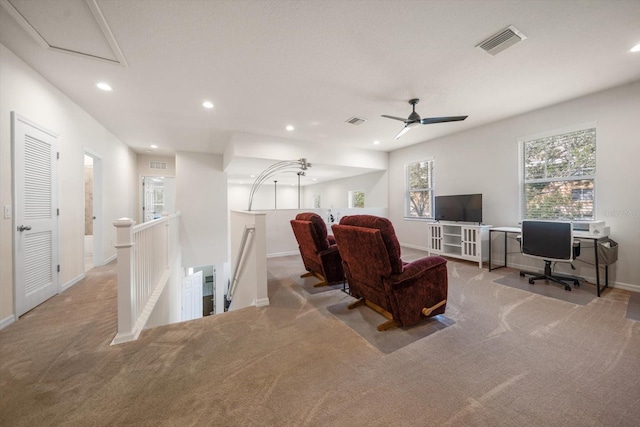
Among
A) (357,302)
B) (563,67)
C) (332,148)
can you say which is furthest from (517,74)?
(332,148)

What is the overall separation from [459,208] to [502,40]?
3347 millimetres

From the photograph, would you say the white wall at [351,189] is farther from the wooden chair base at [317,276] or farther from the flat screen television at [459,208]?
the wooden chair base at [317,276]

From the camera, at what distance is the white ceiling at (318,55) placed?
1977 millimetres

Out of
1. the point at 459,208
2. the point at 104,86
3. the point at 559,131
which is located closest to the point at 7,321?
the point at 104,86

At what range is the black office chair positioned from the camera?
317cm

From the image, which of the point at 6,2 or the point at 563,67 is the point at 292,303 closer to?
the point at 6,2

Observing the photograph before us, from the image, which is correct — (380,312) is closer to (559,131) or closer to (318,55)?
(318,55)

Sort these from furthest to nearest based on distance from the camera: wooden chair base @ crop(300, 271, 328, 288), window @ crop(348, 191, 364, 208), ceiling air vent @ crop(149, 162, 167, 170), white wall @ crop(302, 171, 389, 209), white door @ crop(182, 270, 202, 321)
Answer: window @ crop(348, 191, 364, 208) < white wall @ crop(302, 171, 389, 209) < ceiling air vent @ crop(149, 162, 167, 170) < white door @ crop(182, 270, 202, 321) < wooden chair base @ crop(300, 271, 328, 288)

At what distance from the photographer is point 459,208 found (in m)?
5.04

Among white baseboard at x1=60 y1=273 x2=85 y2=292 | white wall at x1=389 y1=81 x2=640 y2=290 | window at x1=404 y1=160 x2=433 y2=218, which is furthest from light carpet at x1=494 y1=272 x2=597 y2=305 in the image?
white baseboard at x1=60 y1=273 x2=85 y2=292

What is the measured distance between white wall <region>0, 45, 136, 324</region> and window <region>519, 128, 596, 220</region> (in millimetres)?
6972

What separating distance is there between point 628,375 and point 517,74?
3137 millimetres

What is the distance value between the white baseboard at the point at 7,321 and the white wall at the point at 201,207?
12.7ft

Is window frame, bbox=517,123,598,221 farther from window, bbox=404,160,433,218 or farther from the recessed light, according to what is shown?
the recessed light
